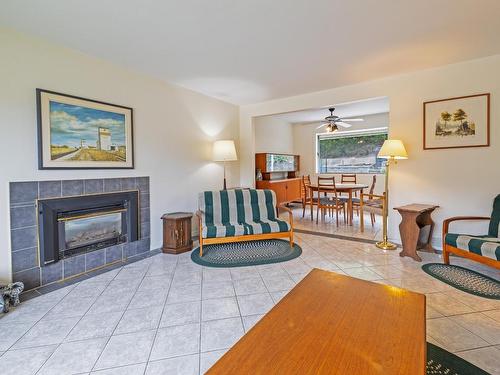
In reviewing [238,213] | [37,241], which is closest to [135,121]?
[37,241]

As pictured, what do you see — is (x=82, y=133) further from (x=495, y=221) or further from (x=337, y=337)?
(x=495, y=221)

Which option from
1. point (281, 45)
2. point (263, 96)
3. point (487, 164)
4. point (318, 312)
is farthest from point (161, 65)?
point (487, 164)

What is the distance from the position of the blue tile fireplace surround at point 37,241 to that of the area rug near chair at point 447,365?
316 centimetres

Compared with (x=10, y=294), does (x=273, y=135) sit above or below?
above

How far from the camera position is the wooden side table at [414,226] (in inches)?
122

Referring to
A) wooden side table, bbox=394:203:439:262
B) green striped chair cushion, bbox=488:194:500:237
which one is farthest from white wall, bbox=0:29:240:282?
green striped chair cushion, bbox=488:194:500:237

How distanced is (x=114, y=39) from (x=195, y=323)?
2.67m

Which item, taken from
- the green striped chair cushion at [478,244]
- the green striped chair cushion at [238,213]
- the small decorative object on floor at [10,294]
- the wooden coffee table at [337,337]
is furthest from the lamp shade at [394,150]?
the small decorative object on floor at [10,294]

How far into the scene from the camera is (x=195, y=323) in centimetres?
188

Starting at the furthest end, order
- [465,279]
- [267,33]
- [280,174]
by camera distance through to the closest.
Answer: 1. [280,174]
2. [465,279]
3. [267,33]

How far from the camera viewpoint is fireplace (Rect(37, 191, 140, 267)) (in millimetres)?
2537

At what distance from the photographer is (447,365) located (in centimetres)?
142

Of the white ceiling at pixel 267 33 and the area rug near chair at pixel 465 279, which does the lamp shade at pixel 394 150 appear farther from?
the area rug near chair at pixel 465 279

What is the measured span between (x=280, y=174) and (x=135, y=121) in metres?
4.75
